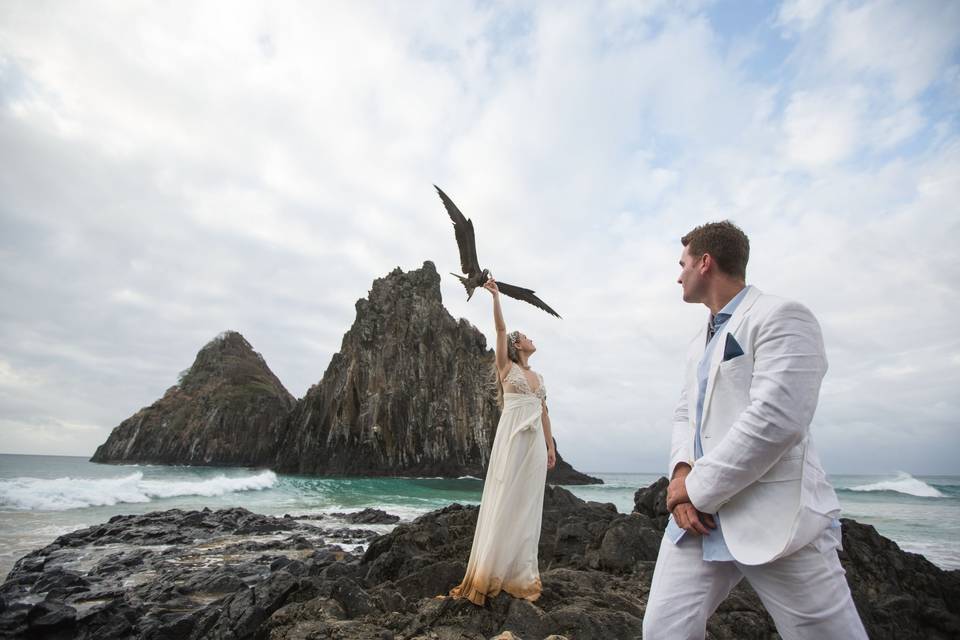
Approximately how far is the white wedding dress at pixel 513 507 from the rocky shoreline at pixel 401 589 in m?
0.17

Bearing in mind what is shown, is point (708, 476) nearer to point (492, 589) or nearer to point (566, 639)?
point (566, 639)

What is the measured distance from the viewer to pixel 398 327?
5584 centimetres

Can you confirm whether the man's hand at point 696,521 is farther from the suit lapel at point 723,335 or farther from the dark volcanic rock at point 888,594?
the dark volcanic rock at point 888,594

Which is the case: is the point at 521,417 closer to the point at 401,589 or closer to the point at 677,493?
the point at 401,589

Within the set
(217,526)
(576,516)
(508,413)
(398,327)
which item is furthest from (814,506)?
(398,327)

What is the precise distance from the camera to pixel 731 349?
1.91 m

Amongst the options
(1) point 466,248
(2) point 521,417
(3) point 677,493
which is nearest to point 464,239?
(1) point 466,248

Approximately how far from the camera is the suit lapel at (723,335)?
1.95 meters

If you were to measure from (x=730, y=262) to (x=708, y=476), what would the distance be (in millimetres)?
914

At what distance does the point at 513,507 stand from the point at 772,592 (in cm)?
309

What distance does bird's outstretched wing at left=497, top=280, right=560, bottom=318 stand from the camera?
4.86 metres

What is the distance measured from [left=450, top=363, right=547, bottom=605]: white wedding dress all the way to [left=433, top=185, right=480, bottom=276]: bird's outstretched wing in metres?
1.11

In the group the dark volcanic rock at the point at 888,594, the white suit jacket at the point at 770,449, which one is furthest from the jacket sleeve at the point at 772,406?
the dark volcanic rock at the point at 888,594

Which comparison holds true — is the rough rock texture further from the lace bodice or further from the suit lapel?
the suit lapel
